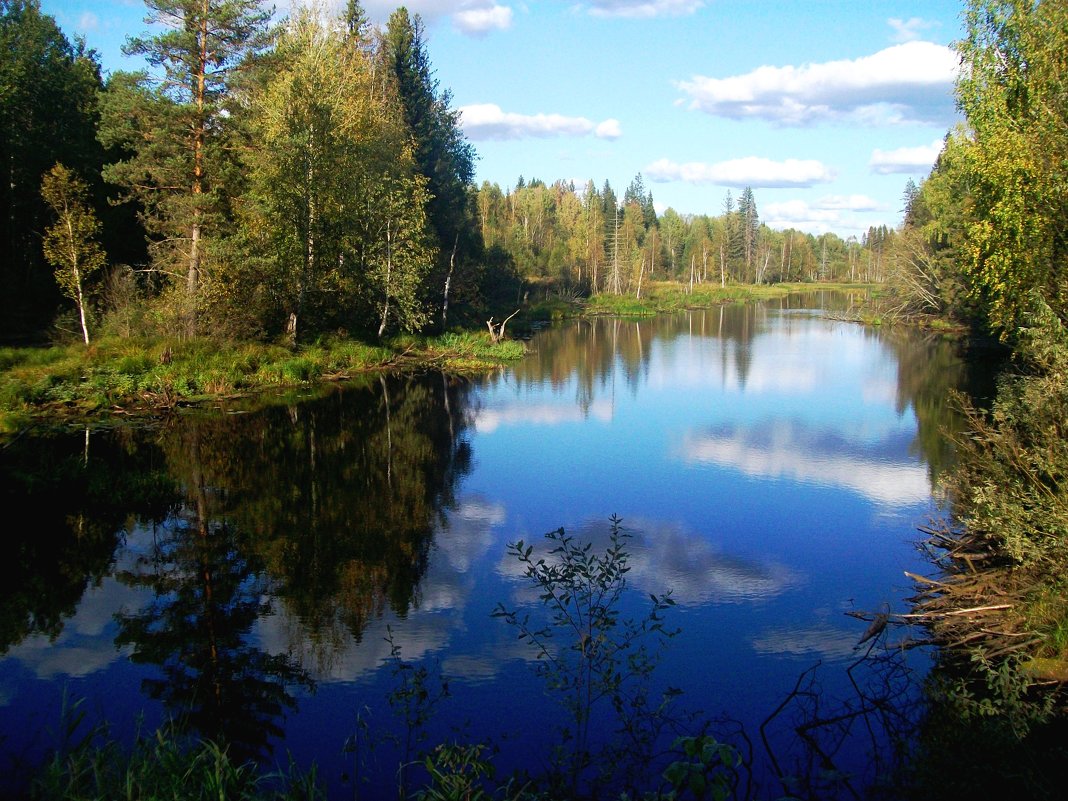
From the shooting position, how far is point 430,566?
424 inches

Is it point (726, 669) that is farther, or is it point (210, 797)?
point (726, 669)

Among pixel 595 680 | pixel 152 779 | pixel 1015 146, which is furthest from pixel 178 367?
pixel 1015 146

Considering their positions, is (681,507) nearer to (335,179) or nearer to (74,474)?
(74,474)

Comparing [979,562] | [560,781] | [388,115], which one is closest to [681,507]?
[979,562]

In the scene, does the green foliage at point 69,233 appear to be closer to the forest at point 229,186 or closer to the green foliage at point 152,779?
the forest at point 229,186

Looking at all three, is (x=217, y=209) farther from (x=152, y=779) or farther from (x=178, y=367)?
(x=152, y=779)

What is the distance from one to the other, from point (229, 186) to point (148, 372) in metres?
7.01

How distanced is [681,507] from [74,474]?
10.9m

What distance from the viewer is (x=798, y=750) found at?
22.1 ft

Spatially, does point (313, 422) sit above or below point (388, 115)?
below

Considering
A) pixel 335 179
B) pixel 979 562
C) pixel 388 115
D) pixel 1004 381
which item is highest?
pixel 388 115

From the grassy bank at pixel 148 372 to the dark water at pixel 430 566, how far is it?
159cm

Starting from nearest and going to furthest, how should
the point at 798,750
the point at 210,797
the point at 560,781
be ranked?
the point at 210,797
the point at 560,781
the point at 798,750

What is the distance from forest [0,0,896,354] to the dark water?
18.7ft
